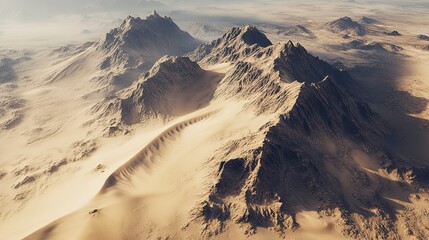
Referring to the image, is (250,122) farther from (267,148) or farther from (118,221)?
(118,221)

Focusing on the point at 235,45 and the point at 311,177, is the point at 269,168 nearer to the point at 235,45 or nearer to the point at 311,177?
the point at 311,177

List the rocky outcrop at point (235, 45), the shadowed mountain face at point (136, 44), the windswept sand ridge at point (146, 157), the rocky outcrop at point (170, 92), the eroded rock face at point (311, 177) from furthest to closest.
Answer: the shadowed mountain face at point (136, 44)
the rocky outcrop at point (235, 45)
the rocky outcrop at point (170, 92)
the windswept sand ridge at point (146, 157)
the eroded rock face at point (311, 177)

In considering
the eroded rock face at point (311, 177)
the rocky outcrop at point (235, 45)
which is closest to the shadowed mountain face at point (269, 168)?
the eroded rock face at point (311, 177)

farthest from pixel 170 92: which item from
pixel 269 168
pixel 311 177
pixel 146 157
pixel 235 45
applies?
pixel 311 177

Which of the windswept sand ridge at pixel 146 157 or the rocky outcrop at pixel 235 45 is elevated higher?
the rocky outcrop at pixel 235 45

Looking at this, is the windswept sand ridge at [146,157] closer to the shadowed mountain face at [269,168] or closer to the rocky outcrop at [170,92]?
the shadowed mountain face at [269,168]

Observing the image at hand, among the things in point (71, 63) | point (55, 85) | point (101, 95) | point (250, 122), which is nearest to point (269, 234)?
point (250, 122)

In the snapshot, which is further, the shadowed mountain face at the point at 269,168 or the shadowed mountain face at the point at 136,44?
the shadowed mountain face at the point at 136,44

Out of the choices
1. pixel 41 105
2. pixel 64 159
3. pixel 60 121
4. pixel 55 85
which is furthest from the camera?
pixel 55 85
